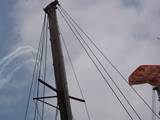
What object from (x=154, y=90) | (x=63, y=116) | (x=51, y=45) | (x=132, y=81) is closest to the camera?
(x=63, y=116)

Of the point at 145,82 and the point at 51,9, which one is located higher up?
the point at 145,82

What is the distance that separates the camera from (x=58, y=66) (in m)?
51.4

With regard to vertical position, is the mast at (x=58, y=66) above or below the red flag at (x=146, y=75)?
below

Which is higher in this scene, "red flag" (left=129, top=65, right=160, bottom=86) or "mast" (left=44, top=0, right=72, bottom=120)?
"red flag" (left=129, top=65, right=160, bottom=86)

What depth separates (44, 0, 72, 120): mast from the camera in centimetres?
4978

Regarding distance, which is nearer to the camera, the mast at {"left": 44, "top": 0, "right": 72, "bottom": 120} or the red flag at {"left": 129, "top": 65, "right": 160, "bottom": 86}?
the mast at {"left": 44, "top": 0, "right": 72, "bottom": 120}

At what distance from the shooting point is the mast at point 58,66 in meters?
49.8

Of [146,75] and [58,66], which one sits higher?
[146,75]

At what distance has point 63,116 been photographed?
4941cm

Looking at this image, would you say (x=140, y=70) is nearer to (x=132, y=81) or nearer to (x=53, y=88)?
(x=132, y=81)

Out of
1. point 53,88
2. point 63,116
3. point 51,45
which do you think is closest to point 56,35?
point 51,45

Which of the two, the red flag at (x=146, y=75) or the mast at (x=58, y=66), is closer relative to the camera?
the mast at (x=58, y=66)

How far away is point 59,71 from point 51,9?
7.85 metres

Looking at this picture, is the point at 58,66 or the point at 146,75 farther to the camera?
the point at 146,75
